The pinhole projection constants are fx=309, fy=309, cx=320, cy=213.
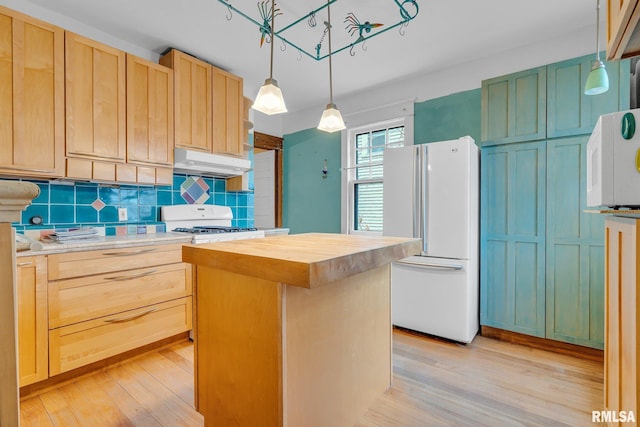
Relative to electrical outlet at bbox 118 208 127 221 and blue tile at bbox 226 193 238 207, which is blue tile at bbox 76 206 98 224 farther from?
blue tile at bbox 226 193 238 207

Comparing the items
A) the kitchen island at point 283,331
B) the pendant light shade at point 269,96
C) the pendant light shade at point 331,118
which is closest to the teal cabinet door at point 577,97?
the pendant light shade at point 331,118

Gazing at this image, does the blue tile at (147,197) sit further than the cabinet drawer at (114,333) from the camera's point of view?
Yes

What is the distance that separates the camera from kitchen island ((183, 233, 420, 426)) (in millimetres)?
967

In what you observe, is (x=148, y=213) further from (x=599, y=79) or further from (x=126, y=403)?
(x=599, y=79)

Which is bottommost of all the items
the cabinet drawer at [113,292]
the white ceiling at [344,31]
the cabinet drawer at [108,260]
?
the cabinet drawer at [113,292]

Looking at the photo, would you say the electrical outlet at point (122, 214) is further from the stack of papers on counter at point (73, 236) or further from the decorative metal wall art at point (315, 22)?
the decorative metal wall art at point (315, 22)

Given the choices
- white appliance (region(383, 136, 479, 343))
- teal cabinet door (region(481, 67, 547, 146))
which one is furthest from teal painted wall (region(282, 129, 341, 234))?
teal cabinet door (region(481, 67, 547, 146))

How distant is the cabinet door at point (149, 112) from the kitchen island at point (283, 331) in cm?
184

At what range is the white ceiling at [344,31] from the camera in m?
2.26

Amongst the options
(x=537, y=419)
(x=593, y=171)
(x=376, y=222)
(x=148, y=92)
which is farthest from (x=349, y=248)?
(x=376, y=222)

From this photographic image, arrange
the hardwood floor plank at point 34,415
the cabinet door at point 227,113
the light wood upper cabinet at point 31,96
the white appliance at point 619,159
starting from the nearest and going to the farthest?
the white appliance at point 619,159, the hardwood floor plank at point 34,415, the light wood upper cabinet at point 31,96, the cabinet door at point 227,113

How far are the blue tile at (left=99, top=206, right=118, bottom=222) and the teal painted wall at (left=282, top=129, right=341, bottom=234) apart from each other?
2.36 meters

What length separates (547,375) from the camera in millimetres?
2123

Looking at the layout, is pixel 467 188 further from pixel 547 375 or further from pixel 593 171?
pixel 547 375
